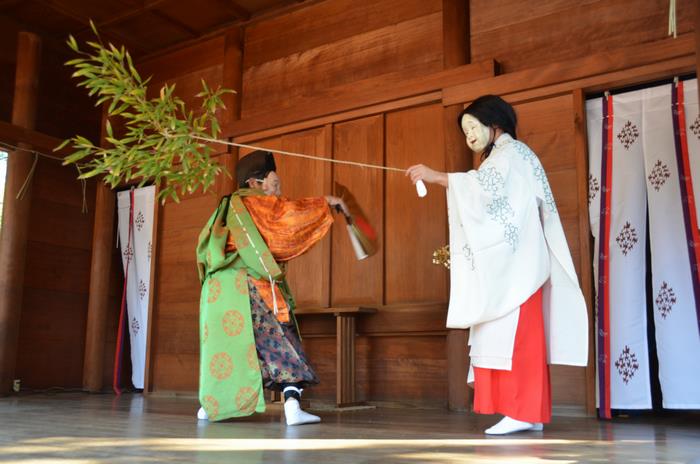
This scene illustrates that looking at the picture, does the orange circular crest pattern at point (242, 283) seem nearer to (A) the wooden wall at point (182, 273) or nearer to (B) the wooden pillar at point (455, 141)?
(B) the wooden pillar at point (455, 141)

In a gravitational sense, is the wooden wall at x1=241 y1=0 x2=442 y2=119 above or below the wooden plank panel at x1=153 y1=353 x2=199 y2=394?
above

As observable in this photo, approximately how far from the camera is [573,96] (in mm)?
4090

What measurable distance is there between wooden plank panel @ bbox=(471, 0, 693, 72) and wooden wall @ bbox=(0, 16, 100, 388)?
409 centimetres

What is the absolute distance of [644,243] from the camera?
3934 mm

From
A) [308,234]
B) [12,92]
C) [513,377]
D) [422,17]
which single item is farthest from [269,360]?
[12,92]

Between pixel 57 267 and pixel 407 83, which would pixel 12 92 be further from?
pixel 407 83

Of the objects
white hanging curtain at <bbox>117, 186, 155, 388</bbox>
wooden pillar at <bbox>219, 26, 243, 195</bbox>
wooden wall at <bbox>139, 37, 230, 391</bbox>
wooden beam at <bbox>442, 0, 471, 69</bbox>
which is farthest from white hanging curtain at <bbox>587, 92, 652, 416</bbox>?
white hanging curtain at <bbox>117, 186, 155, 388</bbox>

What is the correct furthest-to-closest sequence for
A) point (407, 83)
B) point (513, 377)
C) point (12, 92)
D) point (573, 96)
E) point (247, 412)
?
1. point (12, 92)
2. point (407, 83)
3. point (573, 96)
4. point (247, 412)
5. point (513, 377)

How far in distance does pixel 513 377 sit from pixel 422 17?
9.75ft

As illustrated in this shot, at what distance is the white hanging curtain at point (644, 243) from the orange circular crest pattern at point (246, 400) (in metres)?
1.91

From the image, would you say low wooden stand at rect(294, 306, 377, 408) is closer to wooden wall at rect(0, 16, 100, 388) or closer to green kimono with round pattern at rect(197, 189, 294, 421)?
green kimono with round pattern at rect(197, 189, 294, 421)

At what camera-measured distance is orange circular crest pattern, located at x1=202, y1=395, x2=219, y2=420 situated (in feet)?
11.0

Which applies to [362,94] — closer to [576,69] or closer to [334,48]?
[334,48]

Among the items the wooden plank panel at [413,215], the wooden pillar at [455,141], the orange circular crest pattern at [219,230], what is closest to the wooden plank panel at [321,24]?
the wooden pillar at [455,141]
